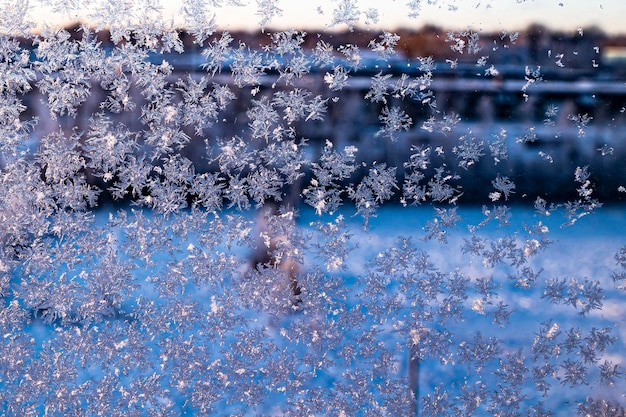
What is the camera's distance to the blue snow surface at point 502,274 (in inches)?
31.4

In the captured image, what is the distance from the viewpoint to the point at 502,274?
81 cm

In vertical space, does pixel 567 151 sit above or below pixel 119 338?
above

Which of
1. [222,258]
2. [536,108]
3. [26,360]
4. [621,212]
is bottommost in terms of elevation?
[26,360]

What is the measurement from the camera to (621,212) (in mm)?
792

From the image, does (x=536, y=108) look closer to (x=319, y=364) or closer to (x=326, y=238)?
(x=326, y=238)

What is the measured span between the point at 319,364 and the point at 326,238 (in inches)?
7.2

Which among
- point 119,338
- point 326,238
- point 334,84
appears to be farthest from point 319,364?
point 334,84

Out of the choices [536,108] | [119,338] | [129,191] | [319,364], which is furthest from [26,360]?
[536,108]

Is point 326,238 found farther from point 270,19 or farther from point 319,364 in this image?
point 270,19

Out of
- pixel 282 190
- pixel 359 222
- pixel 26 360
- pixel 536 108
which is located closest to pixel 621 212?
pixel 536 108

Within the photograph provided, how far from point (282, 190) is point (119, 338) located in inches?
12.5

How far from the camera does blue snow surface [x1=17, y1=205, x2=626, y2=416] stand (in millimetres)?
798

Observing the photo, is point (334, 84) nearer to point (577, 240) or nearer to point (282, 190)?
point (282, 190)

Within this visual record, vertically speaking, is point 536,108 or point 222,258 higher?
point 536,108
